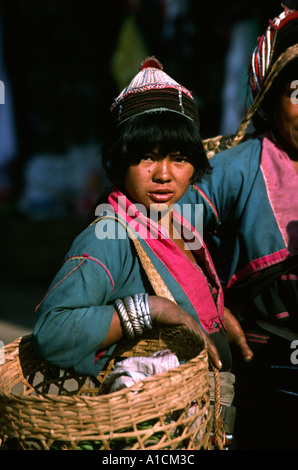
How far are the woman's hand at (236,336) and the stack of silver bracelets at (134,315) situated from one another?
2.18 ft

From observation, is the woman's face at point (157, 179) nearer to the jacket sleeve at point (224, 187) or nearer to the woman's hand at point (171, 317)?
the jacket sleeve at point (224, 187)

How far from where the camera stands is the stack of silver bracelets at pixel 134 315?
1.57m

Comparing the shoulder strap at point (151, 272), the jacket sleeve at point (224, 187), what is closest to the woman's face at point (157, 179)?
the shoulder strap at point (151, 272)

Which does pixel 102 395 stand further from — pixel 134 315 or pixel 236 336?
pixel 236 336

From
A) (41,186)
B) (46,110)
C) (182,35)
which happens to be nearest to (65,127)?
(46,110)

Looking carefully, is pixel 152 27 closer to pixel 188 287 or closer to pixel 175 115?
pixel 175 115

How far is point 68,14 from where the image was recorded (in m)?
5.84

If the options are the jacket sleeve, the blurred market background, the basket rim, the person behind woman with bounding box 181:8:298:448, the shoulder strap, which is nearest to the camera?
the basket rim

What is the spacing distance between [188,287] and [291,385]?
0.65m

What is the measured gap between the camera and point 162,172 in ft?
6.10

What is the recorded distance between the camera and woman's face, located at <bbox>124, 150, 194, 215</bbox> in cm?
188

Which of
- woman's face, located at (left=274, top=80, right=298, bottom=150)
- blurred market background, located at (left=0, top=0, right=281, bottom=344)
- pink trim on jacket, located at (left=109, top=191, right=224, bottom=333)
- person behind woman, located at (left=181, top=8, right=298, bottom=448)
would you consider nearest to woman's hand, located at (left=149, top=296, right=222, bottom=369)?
pink trim on jacket, located at (left=109, top=191, right=224, bottom=333)

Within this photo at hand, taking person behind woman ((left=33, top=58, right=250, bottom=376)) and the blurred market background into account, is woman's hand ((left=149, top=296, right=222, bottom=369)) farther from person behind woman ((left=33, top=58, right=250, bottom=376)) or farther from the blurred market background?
the blurred market background

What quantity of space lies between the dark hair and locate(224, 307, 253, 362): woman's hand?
0.73 meters
